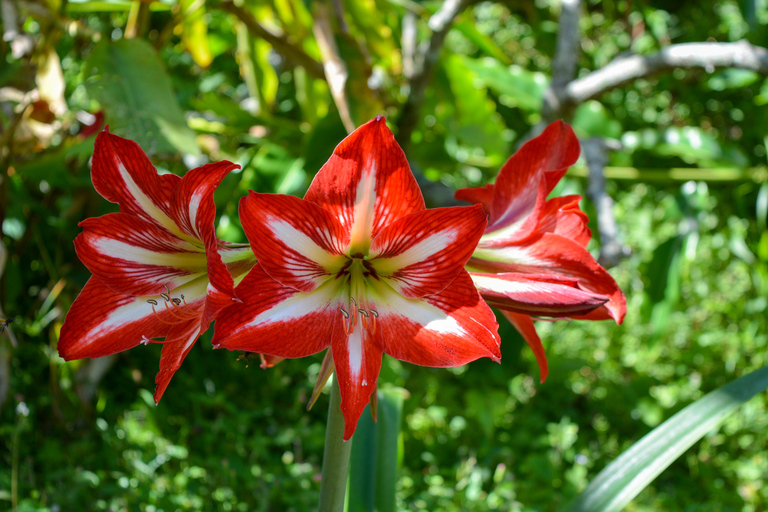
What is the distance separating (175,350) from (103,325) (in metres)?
0.08

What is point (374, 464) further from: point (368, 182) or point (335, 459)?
point (368, 182)

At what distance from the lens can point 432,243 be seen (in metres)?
0.51

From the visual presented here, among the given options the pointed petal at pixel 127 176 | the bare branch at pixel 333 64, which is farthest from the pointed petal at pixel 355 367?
the bare branch at pixel 333 64

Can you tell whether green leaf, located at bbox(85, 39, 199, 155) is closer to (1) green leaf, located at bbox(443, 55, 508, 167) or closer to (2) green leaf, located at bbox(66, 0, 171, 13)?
(2) green leaf, located at bbox(66, 0, 171, 13)

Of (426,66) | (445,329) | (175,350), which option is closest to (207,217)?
(175,350)

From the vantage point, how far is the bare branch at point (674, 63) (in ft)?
5.16

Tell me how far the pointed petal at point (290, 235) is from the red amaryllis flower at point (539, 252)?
0.16m

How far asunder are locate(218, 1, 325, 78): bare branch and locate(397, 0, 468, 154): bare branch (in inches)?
11.4

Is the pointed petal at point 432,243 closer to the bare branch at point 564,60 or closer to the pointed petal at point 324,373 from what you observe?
the pointed petal at point 324,373

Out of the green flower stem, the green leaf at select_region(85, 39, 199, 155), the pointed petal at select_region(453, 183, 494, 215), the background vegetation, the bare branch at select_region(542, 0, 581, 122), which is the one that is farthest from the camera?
the bare branch at select_region(542, 0, 581, 122)

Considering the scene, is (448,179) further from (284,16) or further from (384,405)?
(384,405)

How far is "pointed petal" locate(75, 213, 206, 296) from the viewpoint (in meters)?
0.54

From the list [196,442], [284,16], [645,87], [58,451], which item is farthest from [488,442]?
[645,87]

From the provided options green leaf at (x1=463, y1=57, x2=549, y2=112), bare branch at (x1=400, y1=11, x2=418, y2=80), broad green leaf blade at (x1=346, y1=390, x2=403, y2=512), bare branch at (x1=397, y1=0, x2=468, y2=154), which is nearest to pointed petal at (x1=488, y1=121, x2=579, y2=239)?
broad green leaf blade at (x1=346, y1=390, x2=403, y2=512)
